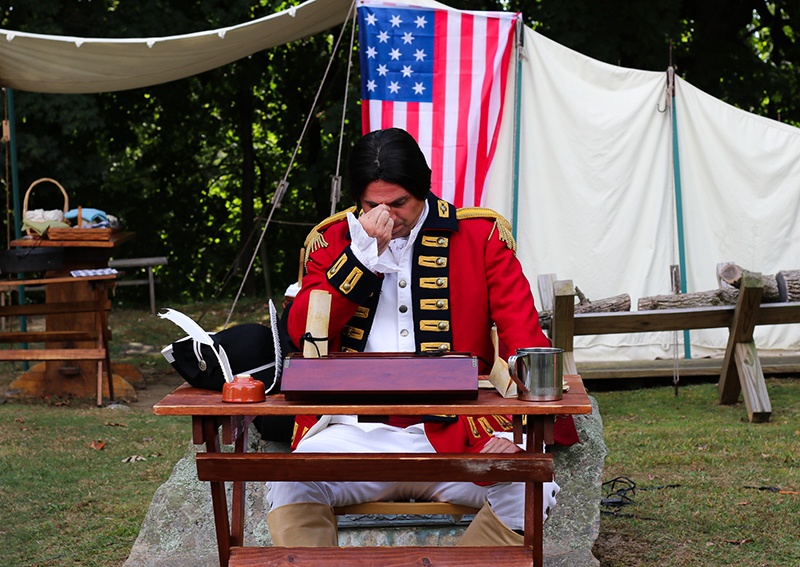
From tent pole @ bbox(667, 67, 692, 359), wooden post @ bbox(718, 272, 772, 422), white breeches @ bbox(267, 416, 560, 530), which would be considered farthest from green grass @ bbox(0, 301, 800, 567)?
tent pole @ bbox(667, 67, 692, 359)

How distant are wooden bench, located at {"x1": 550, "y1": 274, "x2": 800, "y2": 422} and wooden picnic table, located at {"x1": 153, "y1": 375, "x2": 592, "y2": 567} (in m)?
3.64

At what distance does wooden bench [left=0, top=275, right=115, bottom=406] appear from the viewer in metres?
7.45

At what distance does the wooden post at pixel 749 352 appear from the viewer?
6320 millimetres

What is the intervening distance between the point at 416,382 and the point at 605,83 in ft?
21.2

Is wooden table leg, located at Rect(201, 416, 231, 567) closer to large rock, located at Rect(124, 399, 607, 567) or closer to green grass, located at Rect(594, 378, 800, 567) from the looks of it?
large rock, located at Rect(124, 399, 607, 567)

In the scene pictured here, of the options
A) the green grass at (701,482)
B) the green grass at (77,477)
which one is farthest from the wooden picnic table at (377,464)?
the green grass at (77,477)

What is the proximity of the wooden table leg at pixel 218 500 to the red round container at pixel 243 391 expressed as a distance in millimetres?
151

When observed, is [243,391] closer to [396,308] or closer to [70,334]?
[396,308]

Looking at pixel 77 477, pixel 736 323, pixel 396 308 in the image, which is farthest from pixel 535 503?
pixel 736 323

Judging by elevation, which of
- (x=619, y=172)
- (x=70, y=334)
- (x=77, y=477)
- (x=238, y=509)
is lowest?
(x=77, y=477)

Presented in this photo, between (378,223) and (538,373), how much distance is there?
0.67m

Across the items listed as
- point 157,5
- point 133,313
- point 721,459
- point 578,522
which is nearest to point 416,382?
point 578,522

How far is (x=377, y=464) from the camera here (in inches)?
102

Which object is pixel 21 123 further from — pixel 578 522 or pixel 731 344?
pixel 578 522
